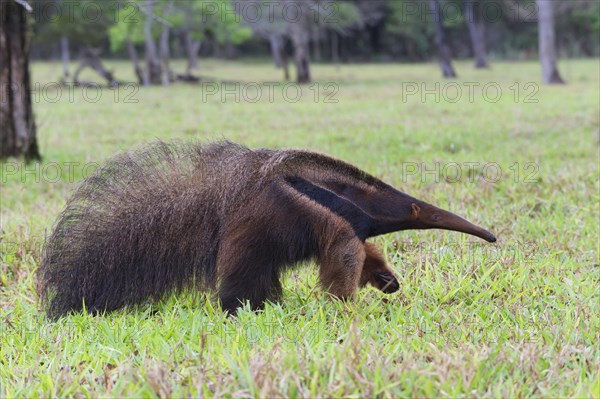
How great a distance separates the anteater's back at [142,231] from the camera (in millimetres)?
3439

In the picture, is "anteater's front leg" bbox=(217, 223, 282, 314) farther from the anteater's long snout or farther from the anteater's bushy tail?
the anteater's long snout

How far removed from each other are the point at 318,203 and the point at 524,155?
528 cm

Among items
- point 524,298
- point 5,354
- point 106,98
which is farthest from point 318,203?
point 106,98

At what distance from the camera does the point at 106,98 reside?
61.7ft

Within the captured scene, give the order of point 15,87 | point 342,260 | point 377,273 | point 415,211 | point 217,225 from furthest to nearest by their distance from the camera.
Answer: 1. point 15,87
2. point 377,273
3. point 415,211
4. point 217,225
5. point 342,260

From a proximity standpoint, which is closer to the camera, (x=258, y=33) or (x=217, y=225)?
(x=217, y=225)

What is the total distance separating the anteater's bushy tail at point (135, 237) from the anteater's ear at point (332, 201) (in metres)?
0.40

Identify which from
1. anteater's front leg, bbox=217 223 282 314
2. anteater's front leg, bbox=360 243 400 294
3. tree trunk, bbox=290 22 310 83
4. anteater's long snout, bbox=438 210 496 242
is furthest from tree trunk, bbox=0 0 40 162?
tree trunk, bbox=290 22 310 83

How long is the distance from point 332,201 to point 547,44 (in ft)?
71.2

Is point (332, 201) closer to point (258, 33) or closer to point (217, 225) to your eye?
point (217, 225)

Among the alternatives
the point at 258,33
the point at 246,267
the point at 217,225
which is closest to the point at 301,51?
the point at 258,33

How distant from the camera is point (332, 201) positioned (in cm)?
333

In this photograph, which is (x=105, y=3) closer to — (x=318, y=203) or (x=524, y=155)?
(x=524, y=155)

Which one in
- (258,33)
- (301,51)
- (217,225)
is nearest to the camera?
(217,225)
